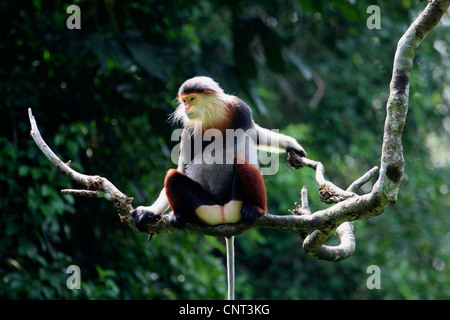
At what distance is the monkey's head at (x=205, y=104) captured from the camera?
3.22 meters

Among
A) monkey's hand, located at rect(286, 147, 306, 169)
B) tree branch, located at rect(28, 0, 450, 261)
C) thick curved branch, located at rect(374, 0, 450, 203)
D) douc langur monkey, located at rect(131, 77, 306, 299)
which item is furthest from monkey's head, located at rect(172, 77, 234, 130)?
thick curved branch, located at rect(374, 0, 450, 203)

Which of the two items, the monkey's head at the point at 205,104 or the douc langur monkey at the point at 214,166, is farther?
the monkey's head at the point at 205,104

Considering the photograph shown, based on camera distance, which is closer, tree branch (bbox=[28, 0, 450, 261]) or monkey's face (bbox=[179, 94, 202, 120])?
tree branch (bbox=[28, 0, 450, 261])

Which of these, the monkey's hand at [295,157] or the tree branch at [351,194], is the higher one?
the monkey's hand at [295,157]

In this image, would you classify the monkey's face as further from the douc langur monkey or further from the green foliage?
the green foliage

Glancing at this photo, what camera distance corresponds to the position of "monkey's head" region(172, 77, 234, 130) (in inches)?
127

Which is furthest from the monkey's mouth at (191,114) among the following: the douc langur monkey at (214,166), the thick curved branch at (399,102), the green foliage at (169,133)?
the thick curved branch at (399,102)

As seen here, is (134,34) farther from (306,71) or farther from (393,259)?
(393,259)

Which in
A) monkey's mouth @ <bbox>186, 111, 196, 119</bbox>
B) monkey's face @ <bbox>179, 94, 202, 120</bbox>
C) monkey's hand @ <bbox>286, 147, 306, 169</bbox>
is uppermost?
monkey's face @ <bbox>179, 94, 202, 120</bbox>

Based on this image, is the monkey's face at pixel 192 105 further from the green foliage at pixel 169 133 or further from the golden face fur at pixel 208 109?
the green foliage at pixel 169 133

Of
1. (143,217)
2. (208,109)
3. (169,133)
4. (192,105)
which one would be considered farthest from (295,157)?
(169,133)

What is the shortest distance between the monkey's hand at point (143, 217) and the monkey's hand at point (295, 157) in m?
0.87

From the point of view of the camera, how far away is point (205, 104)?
3.23m

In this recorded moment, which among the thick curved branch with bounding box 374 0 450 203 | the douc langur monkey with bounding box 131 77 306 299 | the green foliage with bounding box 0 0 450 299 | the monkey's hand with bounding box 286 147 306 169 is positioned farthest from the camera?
the green foliage with bounding box 0 0 450 299
